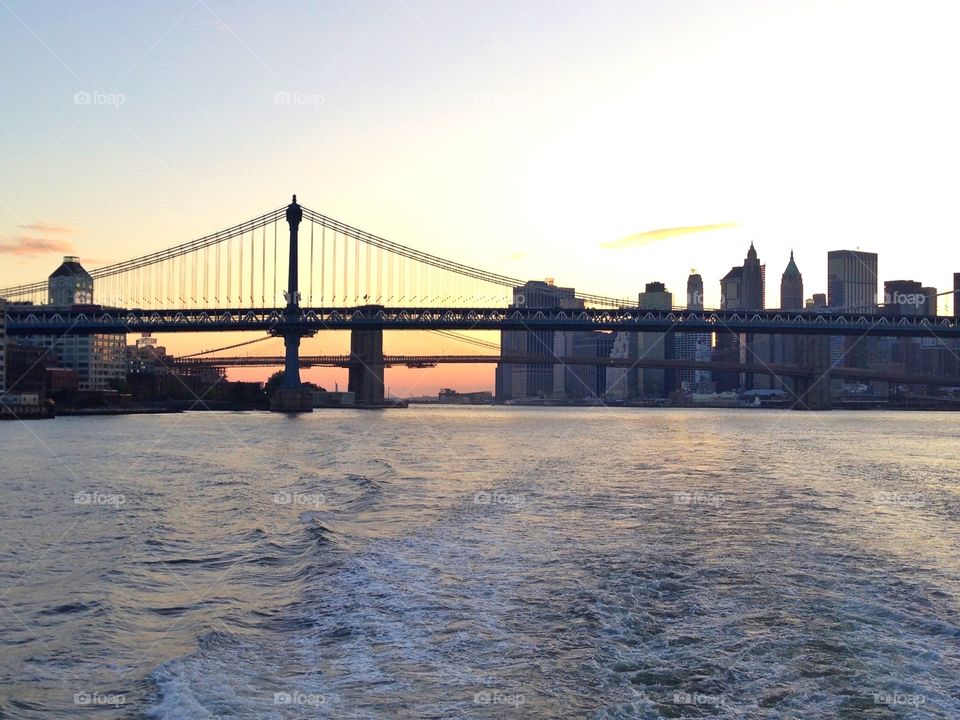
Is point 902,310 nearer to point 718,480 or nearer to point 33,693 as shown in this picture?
point 718,480

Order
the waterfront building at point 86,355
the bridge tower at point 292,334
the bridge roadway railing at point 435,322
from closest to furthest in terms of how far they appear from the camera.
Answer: the bridge roadway railing at point 435,322
the bridge tower at point 292,334
the waterfront building at point 86,355

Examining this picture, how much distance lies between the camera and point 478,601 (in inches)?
452

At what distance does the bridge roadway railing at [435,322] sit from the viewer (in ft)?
277

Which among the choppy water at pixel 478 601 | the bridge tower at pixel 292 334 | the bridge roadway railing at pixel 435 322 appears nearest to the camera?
the choppy water at pixel 478 601

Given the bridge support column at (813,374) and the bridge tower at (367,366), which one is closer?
the bridge tower at (367,366)

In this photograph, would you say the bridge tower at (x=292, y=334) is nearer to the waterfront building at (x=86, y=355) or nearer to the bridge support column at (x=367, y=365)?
the bridge support column at (x=367, y=365)

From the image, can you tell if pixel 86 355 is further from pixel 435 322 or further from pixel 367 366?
pixel 435 322

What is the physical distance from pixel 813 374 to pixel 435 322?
220 feet

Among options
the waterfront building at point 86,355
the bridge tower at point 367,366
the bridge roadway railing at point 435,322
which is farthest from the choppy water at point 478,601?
the waterfront building at point 86,355

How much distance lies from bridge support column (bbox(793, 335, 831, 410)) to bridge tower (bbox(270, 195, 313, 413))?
234 feet

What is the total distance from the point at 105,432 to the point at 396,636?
50.7 m

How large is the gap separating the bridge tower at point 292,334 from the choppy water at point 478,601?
207 ft

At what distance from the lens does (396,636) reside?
33.0 ft

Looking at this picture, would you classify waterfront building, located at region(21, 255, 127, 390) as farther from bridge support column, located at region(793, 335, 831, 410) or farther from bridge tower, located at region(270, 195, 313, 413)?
bridge support column, located at region(793, 335, 831, 410)
